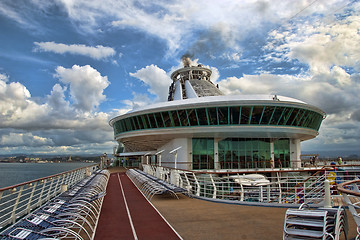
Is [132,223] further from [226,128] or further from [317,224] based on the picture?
[226,128]

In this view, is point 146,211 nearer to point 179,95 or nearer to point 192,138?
point 192,138

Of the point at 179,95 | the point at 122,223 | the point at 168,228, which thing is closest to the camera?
the point at 168,228

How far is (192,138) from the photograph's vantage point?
963 inches

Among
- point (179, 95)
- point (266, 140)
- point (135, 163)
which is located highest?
point (179, 95)

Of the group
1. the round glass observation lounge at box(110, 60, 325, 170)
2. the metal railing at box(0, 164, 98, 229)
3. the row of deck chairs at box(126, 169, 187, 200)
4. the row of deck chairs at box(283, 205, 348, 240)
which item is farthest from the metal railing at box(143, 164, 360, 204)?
the metal railing at box(0, 164, 98, 229)

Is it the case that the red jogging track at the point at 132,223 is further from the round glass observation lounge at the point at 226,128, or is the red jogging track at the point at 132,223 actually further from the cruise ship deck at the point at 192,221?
the round glass observation lounge at the point at 226,128

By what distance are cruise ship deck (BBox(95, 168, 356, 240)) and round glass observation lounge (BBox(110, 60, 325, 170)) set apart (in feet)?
37.1

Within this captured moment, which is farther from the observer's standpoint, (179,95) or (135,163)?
(135,163)

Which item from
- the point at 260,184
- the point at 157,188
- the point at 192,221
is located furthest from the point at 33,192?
the point at 260,184

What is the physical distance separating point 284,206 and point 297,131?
17.0 metres

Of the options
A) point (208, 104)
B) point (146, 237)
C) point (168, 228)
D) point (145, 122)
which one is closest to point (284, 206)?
point (168, 228)

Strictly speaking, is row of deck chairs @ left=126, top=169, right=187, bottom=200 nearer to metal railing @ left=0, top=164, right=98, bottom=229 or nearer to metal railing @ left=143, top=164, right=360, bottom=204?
metal railing @ left=143, top=164, right=360, bottom=204

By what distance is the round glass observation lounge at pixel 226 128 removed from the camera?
21.2 m

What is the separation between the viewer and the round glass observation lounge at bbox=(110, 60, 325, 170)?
2117 cm
